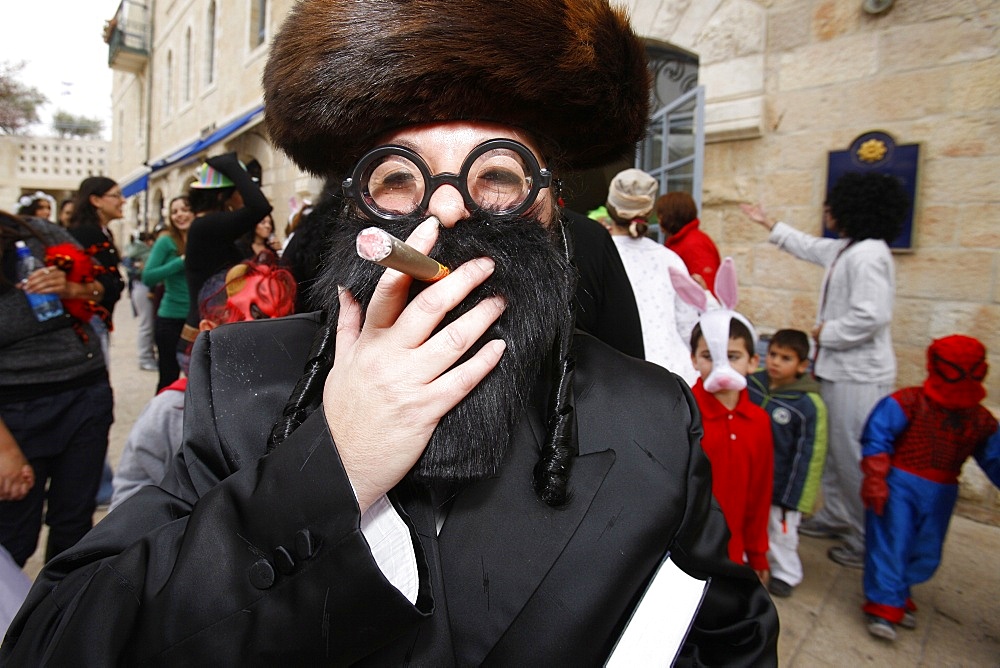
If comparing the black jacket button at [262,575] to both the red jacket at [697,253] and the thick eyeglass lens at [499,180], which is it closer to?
the thick eyeglass lens at [499,180]

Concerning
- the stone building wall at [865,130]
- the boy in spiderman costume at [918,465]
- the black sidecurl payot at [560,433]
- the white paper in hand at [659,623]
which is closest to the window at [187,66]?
the stone building wall at [865,130]

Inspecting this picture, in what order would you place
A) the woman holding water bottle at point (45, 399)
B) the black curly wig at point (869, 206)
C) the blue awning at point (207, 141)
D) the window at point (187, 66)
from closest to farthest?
the woman holding water bottle at point (45, 399), the black curly wig at point (869, 206), the blue awning at point (207, 141), the window at point (187, 66)

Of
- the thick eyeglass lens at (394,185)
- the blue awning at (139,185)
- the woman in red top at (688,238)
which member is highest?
the blue awning at (139,185)

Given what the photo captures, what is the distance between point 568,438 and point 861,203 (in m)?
3.03

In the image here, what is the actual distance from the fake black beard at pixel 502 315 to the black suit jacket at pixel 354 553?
0.09 metres

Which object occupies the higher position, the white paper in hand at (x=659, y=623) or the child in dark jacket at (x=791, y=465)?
the white paper in hand at (x=659, y=623)

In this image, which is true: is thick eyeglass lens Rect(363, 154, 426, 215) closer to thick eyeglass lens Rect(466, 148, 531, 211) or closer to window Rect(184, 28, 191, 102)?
thick eyeglass lens Rect(466, 148, 531, 211)

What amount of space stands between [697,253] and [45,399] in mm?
3162

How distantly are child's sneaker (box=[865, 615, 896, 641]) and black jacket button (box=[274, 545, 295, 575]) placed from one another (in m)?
2.72

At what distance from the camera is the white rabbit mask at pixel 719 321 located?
2479 millimetres

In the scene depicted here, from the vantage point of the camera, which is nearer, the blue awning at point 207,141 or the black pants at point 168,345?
the black pants at point 168,345

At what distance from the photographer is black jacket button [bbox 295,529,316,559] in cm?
76

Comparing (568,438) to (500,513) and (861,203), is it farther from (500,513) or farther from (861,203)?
(861,203)

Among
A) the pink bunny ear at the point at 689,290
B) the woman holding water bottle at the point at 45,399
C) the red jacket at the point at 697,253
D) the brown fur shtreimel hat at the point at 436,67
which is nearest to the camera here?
the brown fur shtreimel hat at the point at 436,67
